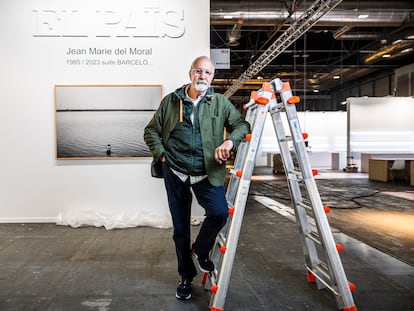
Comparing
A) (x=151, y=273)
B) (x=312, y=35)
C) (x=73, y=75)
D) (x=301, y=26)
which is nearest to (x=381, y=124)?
(x=312, y=35)

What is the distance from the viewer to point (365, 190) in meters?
8.51

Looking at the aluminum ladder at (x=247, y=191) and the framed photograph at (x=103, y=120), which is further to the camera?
the framed photograph at (x=103, y=120)

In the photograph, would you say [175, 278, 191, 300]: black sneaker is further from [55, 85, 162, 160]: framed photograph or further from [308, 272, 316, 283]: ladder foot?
[55, 85, 162, 160]: framed photograph

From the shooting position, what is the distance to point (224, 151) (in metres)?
1.95

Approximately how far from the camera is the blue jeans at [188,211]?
2.08 meters

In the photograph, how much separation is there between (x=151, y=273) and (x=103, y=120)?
2.41 m

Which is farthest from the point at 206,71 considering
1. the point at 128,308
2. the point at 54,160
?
the point at 54,160

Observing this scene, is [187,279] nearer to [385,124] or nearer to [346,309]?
[346,309]

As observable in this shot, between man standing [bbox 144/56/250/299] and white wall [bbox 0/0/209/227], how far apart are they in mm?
2444

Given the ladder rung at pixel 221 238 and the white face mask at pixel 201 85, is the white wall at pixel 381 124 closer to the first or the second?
the ladder rung at pixel 221 238

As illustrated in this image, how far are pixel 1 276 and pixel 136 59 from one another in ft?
9.55

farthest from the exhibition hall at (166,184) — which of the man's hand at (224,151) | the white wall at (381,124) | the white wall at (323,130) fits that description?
the white wall at (323,130)

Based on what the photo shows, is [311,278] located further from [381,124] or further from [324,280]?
[381,124]

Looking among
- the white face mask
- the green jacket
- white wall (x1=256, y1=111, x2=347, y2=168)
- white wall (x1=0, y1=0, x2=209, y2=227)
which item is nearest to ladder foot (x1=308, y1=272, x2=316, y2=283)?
the green jacket
